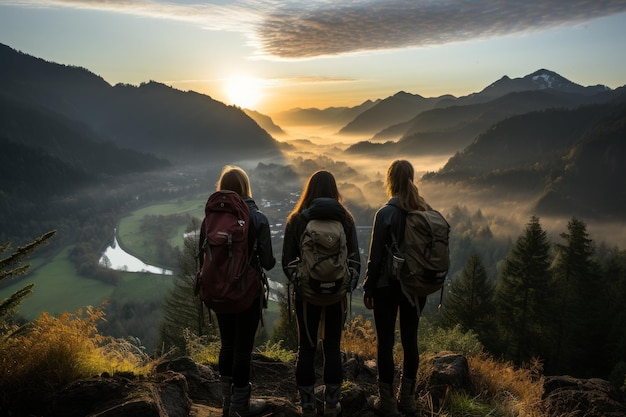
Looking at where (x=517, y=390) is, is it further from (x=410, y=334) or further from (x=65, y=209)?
(x=65, y=209)

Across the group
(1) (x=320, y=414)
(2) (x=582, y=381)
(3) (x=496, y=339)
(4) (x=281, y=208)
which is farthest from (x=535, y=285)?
(4) (x=281, y=208)

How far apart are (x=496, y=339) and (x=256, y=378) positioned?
69.4 ft

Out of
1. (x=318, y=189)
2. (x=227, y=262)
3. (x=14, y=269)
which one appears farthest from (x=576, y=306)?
(x=14, y=269)

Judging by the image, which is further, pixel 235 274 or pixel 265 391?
pixel 265 391

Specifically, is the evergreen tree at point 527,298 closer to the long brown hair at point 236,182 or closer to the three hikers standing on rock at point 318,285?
the three hikers standing on rock at point 318,285

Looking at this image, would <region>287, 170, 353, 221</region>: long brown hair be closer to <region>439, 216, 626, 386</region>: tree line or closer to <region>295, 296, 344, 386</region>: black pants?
<region>295, 296, 344, 386</region>: black pants

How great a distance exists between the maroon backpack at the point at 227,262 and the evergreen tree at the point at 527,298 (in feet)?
76.9

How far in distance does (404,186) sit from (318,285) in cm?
135

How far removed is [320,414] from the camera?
3.94 metres

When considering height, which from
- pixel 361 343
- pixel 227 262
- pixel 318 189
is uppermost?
pixel 318 189

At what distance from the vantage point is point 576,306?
24.0m

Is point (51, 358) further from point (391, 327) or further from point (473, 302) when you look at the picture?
point (473, 302)

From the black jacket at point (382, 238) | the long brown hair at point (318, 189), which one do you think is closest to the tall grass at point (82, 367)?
the black jacket at point (382, 238)

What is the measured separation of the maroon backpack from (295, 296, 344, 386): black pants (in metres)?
0.57
